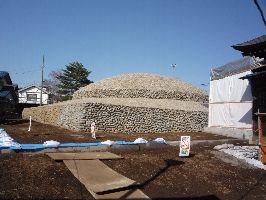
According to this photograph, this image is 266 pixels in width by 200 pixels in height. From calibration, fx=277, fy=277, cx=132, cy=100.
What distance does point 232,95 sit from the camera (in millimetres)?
21766

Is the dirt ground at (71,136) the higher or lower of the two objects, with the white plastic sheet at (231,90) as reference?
lower

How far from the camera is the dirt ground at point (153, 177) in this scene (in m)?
7.19

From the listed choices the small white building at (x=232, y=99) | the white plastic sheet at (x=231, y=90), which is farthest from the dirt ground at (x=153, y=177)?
the white plastic sheet at (x=231, y=90)

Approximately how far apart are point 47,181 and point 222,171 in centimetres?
654

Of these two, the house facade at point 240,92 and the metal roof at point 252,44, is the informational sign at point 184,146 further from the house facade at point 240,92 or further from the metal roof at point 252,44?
the metal roof at point 252,44

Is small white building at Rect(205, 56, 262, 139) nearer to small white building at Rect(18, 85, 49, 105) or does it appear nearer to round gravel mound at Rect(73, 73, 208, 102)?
round gravel mound at Rect(73, 73, 208, 102)

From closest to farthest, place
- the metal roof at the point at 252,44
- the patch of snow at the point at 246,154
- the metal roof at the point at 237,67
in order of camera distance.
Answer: the patch of snow at the point at 246,154 → the metal roof at the point at 252,44 → the metal roof at the point at 237,67

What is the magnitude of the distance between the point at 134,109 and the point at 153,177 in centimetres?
1831

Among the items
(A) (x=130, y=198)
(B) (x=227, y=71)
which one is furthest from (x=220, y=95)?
(A) (x=130, y=198)

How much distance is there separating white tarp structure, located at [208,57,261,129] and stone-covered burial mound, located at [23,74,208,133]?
495 centimetres

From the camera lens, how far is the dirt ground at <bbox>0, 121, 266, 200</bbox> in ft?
23.6

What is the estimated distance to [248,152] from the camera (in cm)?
1350

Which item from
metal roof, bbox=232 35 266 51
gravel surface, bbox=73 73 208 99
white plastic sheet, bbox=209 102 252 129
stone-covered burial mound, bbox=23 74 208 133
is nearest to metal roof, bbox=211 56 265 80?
metal roof, bbox=232 35 266 51

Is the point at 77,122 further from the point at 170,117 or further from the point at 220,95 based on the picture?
the point at 220,95
